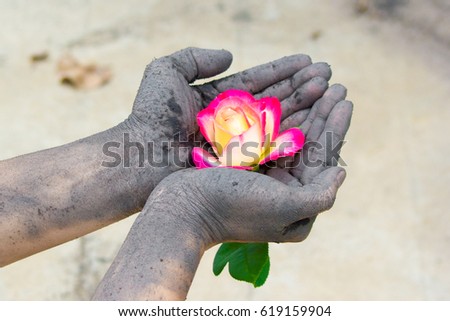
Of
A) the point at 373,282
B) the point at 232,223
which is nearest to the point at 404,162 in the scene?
the point at 373,282

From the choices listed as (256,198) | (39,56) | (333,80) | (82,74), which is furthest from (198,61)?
(39,56)

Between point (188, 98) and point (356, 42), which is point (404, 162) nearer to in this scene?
point (356, 42)

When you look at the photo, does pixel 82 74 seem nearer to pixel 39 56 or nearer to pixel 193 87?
pixel 39 56

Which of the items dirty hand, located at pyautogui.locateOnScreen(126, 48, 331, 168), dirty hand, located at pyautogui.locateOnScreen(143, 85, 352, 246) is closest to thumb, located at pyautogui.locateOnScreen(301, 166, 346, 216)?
dirty hand, located at pyautogui.locateOnScreen(143, 85, 352, 246)

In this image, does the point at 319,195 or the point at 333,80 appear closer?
the point at 319,195

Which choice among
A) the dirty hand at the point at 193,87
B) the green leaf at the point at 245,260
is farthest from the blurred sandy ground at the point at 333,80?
the dirty hand at the point at 193,87

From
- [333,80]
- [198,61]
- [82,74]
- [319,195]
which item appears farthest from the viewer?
[82,74]
